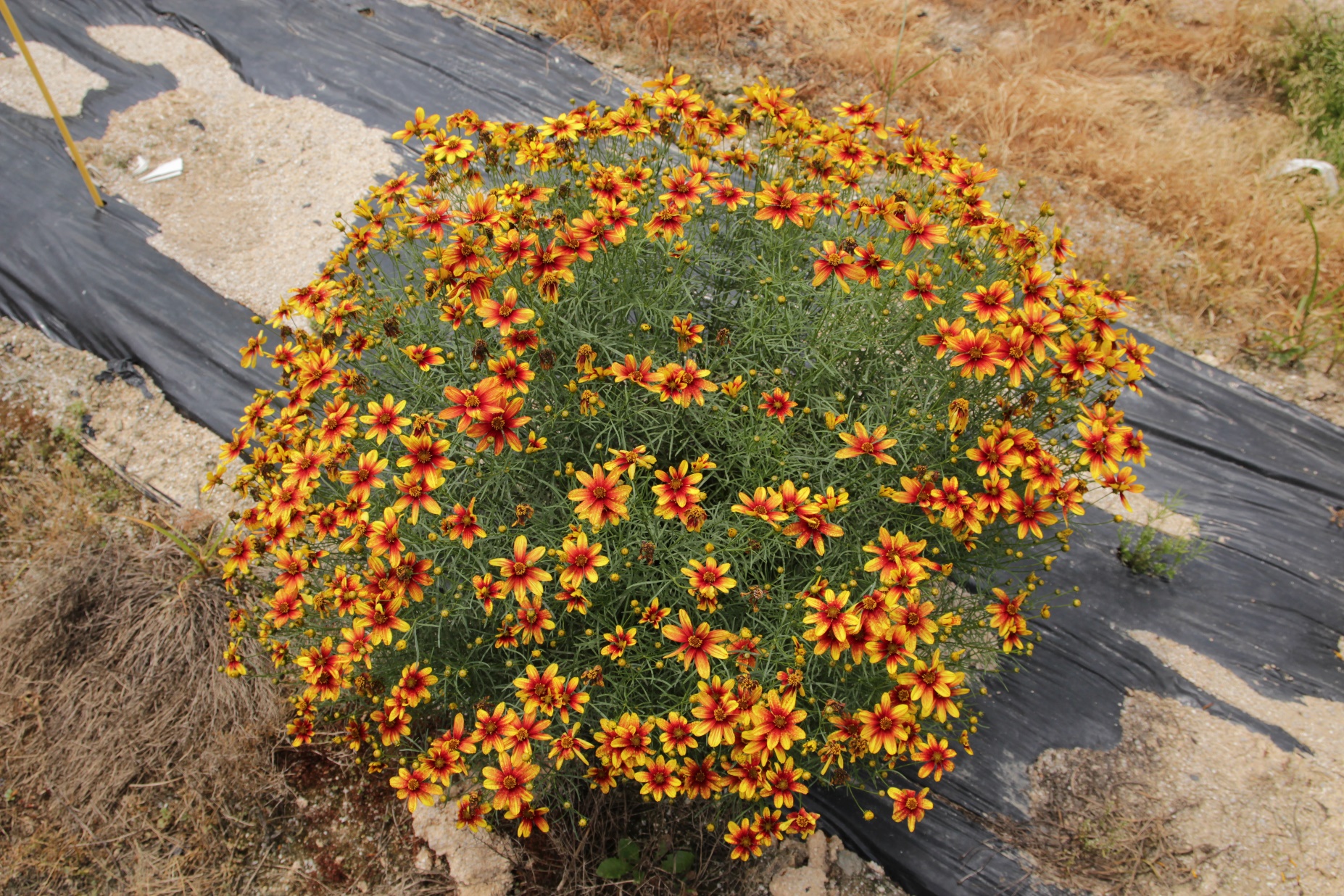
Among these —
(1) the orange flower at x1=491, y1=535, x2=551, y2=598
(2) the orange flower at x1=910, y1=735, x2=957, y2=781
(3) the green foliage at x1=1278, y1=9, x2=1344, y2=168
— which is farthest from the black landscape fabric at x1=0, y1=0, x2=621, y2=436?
(3) the green foliage at x1=1278, y1=9, x2=1344, y2=168

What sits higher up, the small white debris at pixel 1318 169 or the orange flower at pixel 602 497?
the small white debris at pixel 1318 169

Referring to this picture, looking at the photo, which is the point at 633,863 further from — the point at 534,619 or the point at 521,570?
the point at 521,570

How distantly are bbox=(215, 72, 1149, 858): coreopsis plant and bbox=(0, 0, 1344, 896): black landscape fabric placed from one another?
310mm

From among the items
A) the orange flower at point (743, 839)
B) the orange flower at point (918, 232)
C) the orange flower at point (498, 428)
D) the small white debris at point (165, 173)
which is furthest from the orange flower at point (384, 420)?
the small white debris at point (165, 173)

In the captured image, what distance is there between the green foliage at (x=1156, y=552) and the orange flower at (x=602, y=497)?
2549 millimetres

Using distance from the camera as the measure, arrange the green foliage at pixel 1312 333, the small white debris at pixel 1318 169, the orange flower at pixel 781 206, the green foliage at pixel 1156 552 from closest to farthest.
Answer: the orange flower at pixel 781 206 < the green foliage at pixel 1156 552 < the green foliage at pixel 1312 333 < the small white debris at pixel 1318 169

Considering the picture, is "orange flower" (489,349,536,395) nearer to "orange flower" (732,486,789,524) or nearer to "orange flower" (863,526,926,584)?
"orange flower" (732,486,789,524)

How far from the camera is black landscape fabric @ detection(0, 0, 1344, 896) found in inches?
116

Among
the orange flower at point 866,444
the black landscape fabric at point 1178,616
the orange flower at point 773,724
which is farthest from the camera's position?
the black landscape fabric at point 1178,616

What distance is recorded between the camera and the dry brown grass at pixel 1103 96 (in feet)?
15.5

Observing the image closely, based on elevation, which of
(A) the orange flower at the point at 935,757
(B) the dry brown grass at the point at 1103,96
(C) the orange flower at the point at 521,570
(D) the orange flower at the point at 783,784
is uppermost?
(B) the dry brown grass at the point at 1103,96

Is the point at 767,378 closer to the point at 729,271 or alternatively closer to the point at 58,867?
the point at 729,271

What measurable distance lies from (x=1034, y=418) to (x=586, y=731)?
1.75 metres

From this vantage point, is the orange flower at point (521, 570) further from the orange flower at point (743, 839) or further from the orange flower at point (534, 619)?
the orange flower at point (743, 839)
